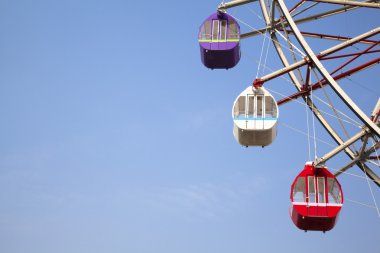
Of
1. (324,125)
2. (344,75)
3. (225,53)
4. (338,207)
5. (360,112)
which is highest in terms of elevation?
(225,53)

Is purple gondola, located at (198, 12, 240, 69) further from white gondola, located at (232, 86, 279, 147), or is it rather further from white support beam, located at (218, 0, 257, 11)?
white gondola, located at (232, 86, 279, 147)

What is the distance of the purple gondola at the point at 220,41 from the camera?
869 inches

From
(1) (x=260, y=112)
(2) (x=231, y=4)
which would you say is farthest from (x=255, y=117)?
(2) (x=231, y=4)

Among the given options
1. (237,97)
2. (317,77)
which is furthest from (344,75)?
(237,97)

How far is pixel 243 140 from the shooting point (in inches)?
→ 764

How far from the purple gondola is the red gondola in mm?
5708

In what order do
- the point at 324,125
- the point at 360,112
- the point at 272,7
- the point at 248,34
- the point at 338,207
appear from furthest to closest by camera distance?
the point at 248,34, the point at 272,7, the point at 324,125, the point at 338,207, the point at 360,112

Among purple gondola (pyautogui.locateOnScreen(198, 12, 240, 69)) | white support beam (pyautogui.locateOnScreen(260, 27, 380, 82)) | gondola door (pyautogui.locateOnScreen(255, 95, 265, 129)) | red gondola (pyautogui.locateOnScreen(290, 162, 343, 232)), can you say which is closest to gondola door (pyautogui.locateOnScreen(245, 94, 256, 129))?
gondola door (pyautogui.locateOnScreen(255, 95, 265, 129))

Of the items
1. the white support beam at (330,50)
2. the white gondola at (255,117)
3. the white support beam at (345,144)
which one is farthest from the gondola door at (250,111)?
the white support beam at (345,144)

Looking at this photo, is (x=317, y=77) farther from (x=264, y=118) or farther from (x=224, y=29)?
(x=224, y=29)

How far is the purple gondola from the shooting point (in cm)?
2208

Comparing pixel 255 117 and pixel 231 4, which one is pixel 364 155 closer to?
pixel 255 117

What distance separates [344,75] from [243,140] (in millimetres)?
3977

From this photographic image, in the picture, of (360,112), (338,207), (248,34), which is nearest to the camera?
(360,112)
